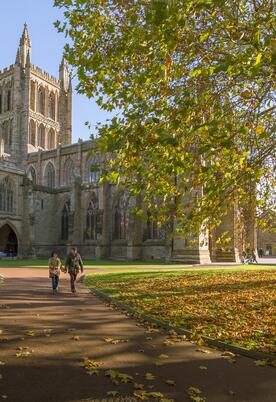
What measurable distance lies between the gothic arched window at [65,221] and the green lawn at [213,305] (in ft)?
102

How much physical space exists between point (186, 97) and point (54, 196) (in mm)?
41848

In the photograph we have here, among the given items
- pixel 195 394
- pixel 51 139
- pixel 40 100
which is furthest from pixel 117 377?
pixel 40 100

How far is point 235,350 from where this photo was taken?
5891 millimetres

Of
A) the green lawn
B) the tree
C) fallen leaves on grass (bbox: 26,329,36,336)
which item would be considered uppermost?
the tree

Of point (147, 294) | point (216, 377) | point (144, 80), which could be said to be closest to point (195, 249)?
point (147, 294)

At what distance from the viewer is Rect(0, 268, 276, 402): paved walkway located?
13.6 feet

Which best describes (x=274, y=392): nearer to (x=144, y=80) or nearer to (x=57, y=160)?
(x=144, y=80)

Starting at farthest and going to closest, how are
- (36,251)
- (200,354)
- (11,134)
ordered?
(11,134) → (36,251) → (200,354)

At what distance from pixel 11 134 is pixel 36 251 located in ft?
70.4

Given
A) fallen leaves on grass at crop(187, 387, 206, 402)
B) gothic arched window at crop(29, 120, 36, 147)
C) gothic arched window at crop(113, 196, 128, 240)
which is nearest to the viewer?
fallen leaves on grass at crop(187, 387, 206, 402)

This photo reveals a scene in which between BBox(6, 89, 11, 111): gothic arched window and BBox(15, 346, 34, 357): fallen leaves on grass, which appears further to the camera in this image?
BBox(6, 89, 11, 111): gothic arched window

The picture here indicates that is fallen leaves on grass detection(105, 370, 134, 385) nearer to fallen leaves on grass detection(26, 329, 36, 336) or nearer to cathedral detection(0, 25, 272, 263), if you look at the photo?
fallen leaves on grass detection(26, 329, 36, 336)

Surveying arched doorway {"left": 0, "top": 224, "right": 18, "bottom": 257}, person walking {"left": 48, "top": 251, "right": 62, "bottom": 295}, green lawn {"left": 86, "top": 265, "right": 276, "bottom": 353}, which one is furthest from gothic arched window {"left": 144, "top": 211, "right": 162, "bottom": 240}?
person walking {"left": 48, "top": 251, "right": 62, "bottom": 295}

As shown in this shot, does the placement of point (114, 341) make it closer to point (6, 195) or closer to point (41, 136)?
point (6, 195)
